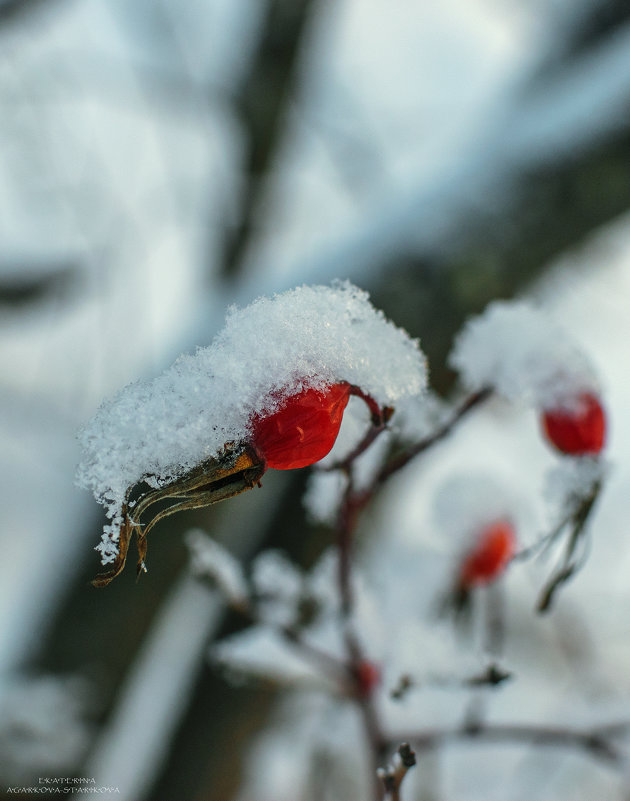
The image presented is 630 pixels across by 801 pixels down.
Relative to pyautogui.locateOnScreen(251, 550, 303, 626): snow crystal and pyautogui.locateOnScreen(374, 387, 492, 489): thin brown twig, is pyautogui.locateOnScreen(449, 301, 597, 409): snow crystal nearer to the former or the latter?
pyautogui.locateOnScreen(374, 387, 492, 489): thin brown twig

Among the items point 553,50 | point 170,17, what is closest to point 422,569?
point 553,50

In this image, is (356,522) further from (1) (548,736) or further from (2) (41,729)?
(2) (41,729)

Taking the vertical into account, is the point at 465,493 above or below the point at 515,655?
below

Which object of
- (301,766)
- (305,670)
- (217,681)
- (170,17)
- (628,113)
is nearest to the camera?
(305,670)

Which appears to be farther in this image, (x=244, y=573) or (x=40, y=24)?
(x=40, y=24)

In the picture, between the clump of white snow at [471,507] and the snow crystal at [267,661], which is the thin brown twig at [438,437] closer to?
the clump of white snow at [471,507]

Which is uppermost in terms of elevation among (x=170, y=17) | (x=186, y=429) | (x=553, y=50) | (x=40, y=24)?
(x=170, y=17)

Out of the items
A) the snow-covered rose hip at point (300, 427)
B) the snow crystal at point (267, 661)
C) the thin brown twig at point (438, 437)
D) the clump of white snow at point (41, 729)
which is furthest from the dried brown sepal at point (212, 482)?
the clump of white snow at point (41, 729)

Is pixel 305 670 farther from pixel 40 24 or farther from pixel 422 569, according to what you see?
pixel 40 24
